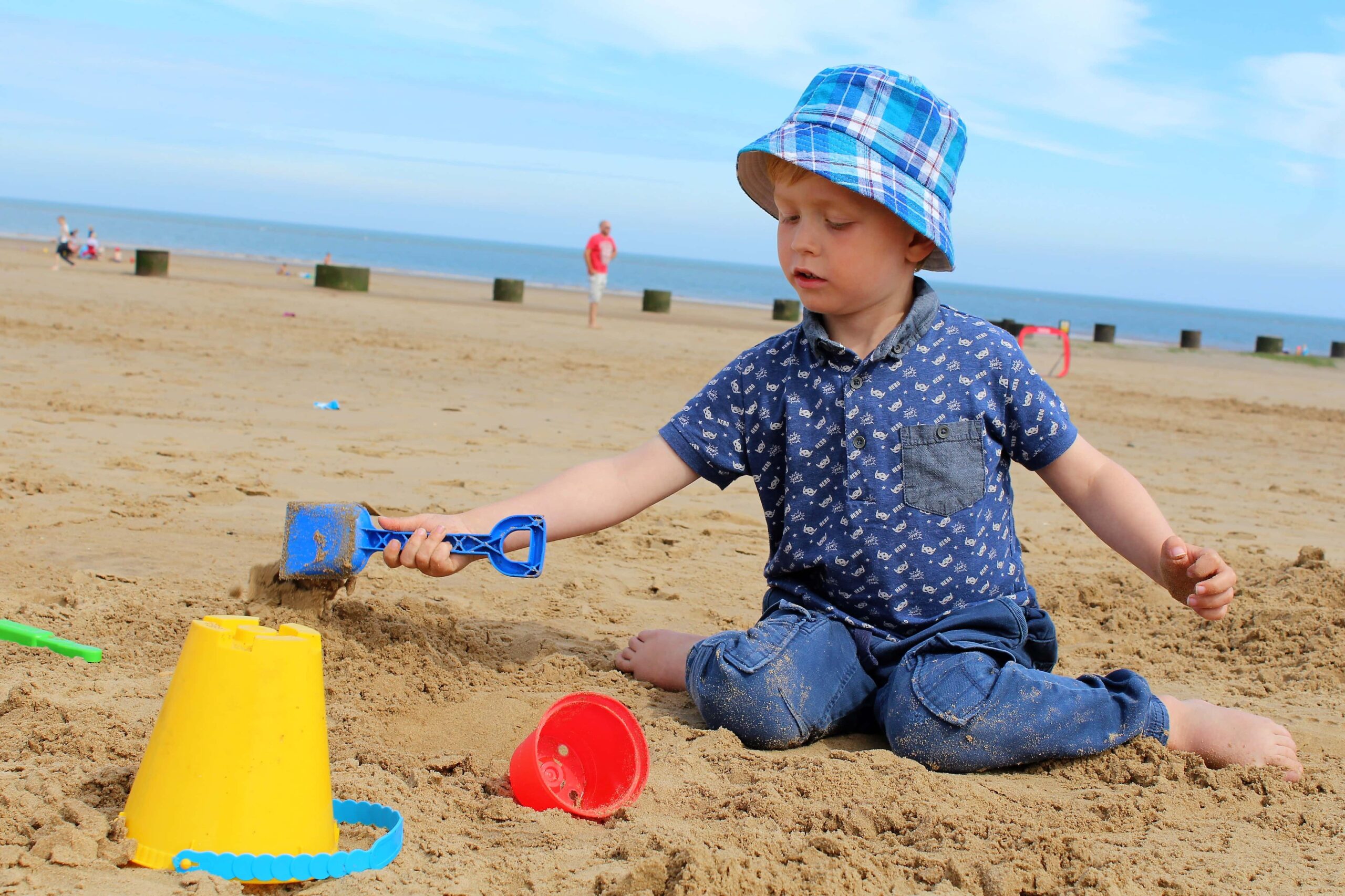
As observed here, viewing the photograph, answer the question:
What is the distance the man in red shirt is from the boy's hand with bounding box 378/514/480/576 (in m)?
11.3

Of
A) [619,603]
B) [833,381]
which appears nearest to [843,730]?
[833,381]

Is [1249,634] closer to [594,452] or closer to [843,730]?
[843,730]

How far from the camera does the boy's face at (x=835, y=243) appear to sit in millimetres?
2281

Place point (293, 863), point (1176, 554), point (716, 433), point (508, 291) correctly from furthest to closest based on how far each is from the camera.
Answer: point (508, 291) < point (716, 433) < point (1176, 554) < point (293, 863)

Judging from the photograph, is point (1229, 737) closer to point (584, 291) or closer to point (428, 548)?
point (428, 548)

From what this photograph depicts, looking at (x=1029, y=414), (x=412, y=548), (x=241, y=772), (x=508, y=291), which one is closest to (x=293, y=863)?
(x=241, y=772)

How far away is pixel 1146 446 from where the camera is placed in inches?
259

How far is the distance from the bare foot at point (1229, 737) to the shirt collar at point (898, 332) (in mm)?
841

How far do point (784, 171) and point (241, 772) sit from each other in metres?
1.51

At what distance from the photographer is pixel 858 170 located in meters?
2.22

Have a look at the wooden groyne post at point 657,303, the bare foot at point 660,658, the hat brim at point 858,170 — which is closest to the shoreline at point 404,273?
the wooden groyne post at point 657,303

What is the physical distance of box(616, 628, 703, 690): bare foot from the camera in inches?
97.5

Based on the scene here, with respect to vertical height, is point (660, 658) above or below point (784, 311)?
below

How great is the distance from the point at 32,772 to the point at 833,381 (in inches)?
61.6
